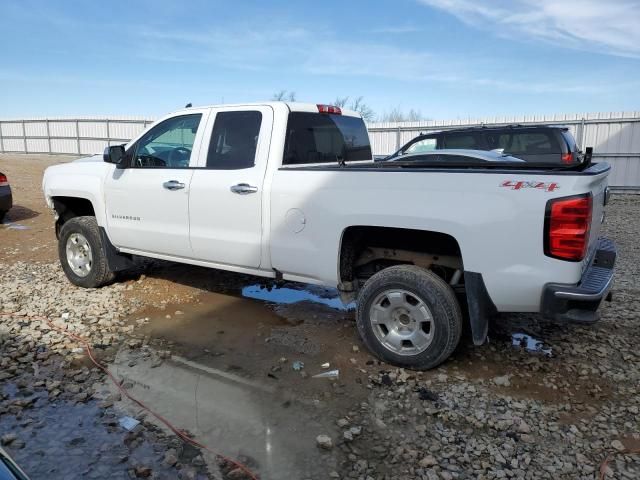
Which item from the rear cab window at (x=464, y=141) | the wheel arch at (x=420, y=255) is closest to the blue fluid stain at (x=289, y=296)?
the wheel arch at (x=420, y=255)

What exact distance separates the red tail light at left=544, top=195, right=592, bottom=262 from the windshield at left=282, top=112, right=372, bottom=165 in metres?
2.11

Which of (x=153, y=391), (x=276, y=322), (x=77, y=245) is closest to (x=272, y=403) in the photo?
(x=153, y=391)

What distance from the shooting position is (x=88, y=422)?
3.17 meters

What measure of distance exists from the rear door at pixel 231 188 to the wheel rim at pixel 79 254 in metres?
1.77

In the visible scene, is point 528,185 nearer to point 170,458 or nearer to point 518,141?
point 170,458

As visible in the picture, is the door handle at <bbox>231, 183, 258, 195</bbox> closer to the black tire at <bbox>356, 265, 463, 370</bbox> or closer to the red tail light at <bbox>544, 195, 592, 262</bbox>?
the black tire at <bbox>356, 265, 463, 370</bbox>

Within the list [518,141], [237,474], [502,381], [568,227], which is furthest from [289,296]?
[518,141]

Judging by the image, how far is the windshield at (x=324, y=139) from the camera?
14.8 ft

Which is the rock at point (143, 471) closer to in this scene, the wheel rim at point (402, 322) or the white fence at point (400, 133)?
the wheel rim at point (402, 322)

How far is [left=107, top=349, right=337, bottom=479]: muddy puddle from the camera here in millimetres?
2816

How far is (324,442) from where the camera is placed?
2.96 meters

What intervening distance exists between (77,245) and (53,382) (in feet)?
8.37

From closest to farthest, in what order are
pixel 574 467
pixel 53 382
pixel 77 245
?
1. pixel 574 467
2. pixel 53 382
3. pixel 77 245

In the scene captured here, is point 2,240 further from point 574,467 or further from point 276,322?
point 574,467
